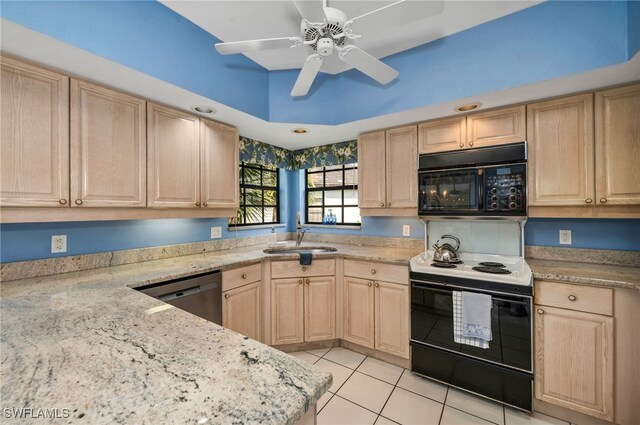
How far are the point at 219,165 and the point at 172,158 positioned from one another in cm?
43

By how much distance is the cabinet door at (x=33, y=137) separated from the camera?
1.44 m

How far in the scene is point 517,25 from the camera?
182 cm

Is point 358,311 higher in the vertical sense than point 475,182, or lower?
lower

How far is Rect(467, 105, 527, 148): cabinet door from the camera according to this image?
2113 millimetres

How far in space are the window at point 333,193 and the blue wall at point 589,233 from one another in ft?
5.70

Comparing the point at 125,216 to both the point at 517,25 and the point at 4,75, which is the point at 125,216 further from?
the point at 517,25

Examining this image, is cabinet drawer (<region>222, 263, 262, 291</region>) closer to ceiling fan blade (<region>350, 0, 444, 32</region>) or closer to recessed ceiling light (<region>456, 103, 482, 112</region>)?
ceiling fan blade (<region>350, 0, 444, 32</region>)

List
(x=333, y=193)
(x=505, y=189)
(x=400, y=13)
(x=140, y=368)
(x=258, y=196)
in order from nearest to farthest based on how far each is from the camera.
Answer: (x=140, y=368)
(x=400, y=13)
(x=505, y=189)
(x=258, y=196)
(x=333, y=193)

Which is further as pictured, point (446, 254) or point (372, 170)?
point (372, 170)

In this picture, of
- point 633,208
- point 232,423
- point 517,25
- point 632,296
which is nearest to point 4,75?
point 232,423

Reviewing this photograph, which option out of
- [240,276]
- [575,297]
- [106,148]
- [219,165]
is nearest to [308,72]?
[219,165]

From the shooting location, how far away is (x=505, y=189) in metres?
2.12

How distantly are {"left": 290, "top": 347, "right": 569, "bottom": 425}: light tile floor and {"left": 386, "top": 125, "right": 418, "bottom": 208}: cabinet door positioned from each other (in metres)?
1.50

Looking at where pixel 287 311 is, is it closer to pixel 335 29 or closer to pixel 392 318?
pixel 392 318
